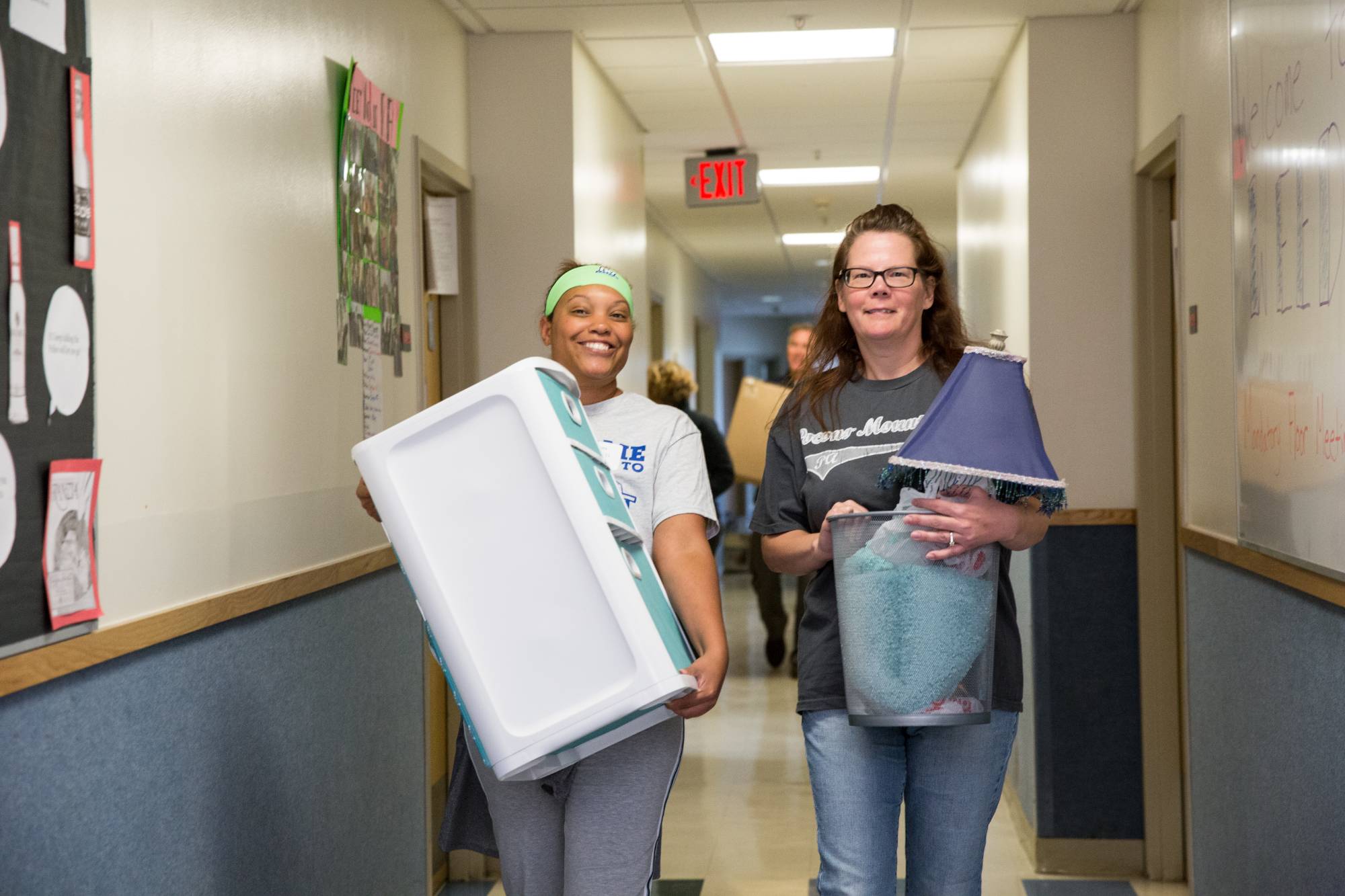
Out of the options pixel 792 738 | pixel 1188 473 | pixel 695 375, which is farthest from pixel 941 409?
pixel 695 375

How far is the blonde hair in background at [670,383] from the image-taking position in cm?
601

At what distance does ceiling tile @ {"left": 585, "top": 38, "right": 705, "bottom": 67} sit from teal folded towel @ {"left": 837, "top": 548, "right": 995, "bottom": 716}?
3060 millimetres

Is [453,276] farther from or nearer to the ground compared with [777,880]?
farther from the ground

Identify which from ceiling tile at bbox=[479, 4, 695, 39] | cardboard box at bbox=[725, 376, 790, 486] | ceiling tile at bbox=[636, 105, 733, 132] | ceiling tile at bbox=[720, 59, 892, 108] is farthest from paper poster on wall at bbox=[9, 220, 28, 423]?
cardboard box at bbox=[725, 376, 790, 486]

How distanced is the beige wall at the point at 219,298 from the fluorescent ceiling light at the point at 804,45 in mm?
1663

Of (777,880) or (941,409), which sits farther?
(777,880)

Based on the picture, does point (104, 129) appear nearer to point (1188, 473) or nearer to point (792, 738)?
point (1188, 473)

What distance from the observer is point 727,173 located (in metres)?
6.16

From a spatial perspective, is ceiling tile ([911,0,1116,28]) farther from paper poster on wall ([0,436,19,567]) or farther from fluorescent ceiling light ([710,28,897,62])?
paper poster on wall ([0,436,19,567])

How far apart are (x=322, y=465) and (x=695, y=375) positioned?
9435 mm

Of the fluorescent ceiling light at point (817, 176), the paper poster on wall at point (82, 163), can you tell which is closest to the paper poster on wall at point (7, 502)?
the paper poster on wall at point (82, 163)

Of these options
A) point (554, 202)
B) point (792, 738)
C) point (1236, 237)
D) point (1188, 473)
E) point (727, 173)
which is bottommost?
point (792, 738)

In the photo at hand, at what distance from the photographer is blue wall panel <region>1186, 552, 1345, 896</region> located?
2150 mm

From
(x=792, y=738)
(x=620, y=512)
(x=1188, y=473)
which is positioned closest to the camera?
(x=620, y=512)
